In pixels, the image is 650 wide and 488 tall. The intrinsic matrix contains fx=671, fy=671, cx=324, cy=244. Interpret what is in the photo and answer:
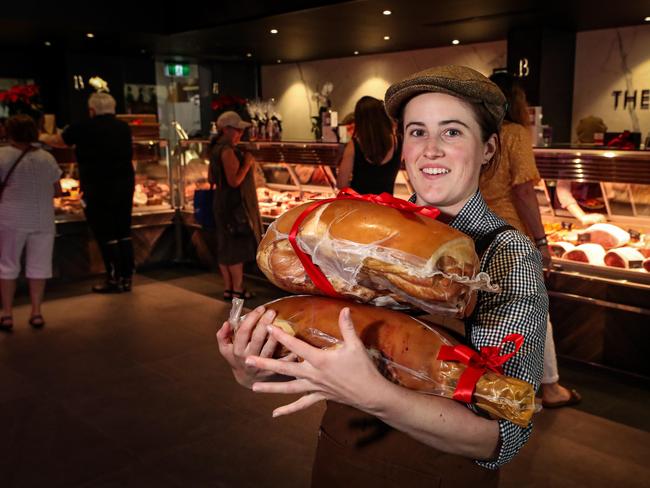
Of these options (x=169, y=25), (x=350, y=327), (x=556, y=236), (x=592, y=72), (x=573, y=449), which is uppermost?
(x=169, y=25)

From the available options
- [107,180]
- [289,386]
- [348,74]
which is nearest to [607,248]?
[289,386]

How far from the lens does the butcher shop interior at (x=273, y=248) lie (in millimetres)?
1106

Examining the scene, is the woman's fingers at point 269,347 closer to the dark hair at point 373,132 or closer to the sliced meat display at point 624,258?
the dark hair at point 373,132

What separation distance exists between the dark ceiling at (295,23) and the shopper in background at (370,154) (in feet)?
8.65

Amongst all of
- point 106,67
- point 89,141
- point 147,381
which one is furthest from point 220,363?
point 106,67

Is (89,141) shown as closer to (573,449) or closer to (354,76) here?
(573,449)

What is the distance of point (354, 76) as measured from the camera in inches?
457

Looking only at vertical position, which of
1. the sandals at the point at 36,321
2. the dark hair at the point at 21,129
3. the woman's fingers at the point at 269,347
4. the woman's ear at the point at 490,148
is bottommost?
the sandals at the point at 36,321

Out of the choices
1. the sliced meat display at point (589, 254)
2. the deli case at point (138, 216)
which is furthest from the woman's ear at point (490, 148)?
the deli case at point (138, 216)

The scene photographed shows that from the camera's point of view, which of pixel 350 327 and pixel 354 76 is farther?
A: pixel 354 76

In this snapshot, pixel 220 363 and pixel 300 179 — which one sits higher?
pixel 300 179

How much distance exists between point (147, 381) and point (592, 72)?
702cm

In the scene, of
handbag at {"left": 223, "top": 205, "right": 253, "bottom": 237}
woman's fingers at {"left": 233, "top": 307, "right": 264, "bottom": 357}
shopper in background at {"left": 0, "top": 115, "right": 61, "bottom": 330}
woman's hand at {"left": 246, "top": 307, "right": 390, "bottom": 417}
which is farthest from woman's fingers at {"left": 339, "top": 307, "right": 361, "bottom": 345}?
handbag at {"left": 223, "top": 205, "right": 253, "bottom": 237}

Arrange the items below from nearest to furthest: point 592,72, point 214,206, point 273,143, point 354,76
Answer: point 214,206, point 273,143, point 592,72, point 354,76
